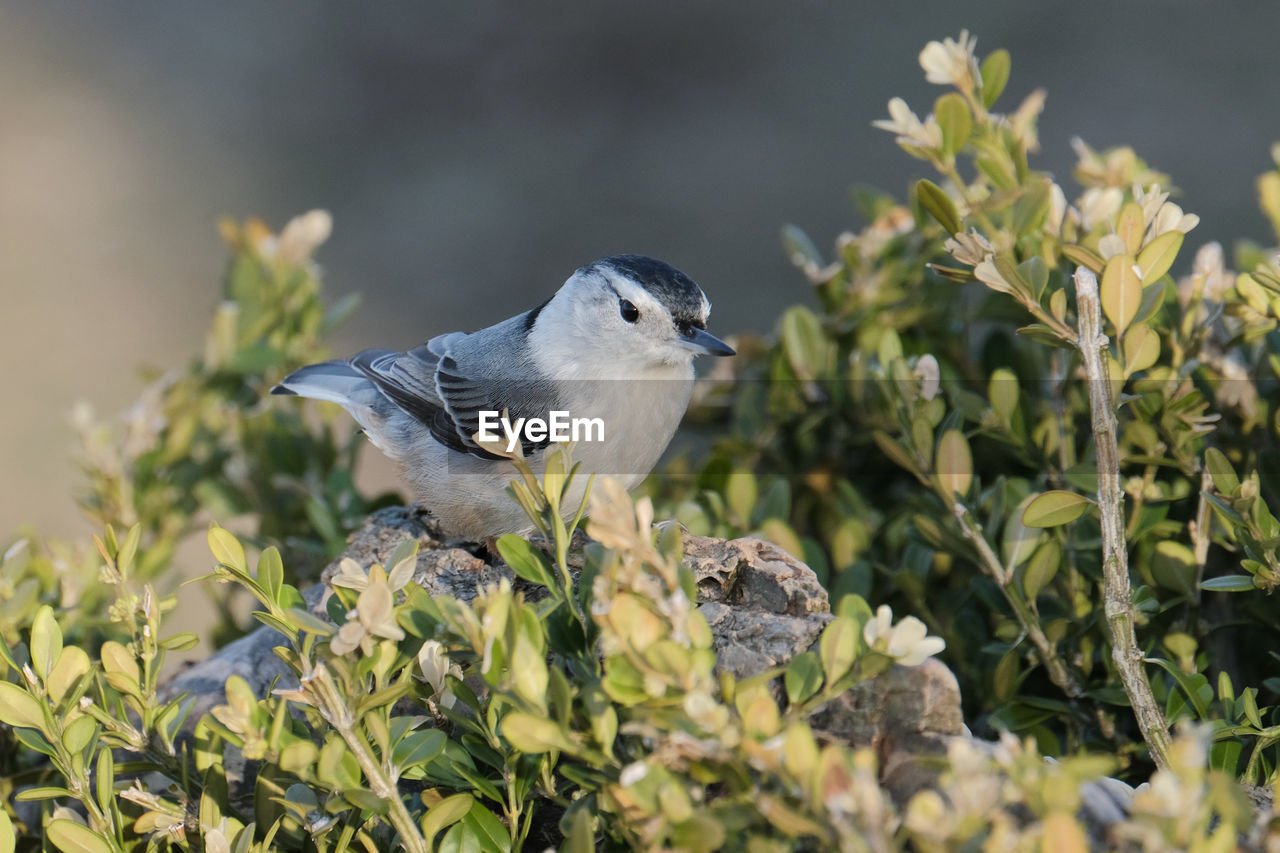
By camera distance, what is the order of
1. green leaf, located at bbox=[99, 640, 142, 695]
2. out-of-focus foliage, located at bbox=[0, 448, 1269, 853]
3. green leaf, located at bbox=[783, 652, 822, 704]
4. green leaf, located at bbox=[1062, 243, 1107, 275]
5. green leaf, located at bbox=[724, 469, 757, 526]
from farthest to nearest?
green leaf, located at bbox=[724, 469, 757, 526] < green leaf, located at bbox=[1062, 243, 1107, 275] < green leaf, located at bbox=[99, 640, 142, 695] < green leaf, located at bbox=[783, 652, 822, 704] < out-of-focus foliage, located at bbox=[0, 448, 1269, 853]

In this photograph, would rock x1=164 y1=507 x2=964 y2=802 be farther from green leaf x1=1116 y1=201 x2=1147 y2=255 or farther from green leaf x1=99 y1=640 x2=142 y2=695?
green leaf x1=1116 y1=201 x2=1147 y2=255

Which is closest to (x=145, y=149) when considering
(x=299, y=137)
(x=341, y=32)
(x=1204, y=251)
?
(x=299, y=137)

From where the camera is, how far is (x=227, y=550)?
1.31 metres

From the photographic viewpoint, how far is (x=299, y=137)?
6117mm

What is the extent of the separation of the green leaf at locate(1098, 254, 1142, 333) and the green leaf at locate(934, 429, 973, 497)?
319 millimetres

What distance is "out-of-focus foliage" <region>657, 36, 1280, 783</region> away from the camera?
4.98 feet

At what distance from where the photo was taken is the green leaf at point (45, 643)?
1355mm

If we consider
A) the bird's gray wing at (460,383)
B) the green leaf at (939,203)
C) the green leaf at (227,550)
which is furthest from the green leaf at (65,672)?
the green leaf at (939,203)

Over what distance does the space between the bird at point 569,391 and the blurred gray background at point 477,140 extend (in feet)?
8.59

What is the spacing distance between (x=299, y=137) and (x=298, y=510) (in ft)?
13.8

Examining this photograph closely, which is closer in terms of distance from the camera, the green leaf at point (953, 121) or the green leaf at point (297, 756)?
the green leaf at point (297, 756)

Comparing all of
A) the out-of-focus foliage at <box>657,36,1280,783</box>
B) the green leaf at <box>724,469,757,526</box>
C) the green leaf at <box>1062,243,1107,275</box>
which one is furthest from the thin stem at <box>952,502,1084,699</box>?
the green leaf at <box>724,469,757,526</box>

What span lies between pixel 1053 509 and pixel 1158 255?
0.37 meters

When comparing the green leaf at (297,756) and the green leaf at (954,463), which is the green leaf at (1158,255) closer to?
the green leaf at (954,463)
